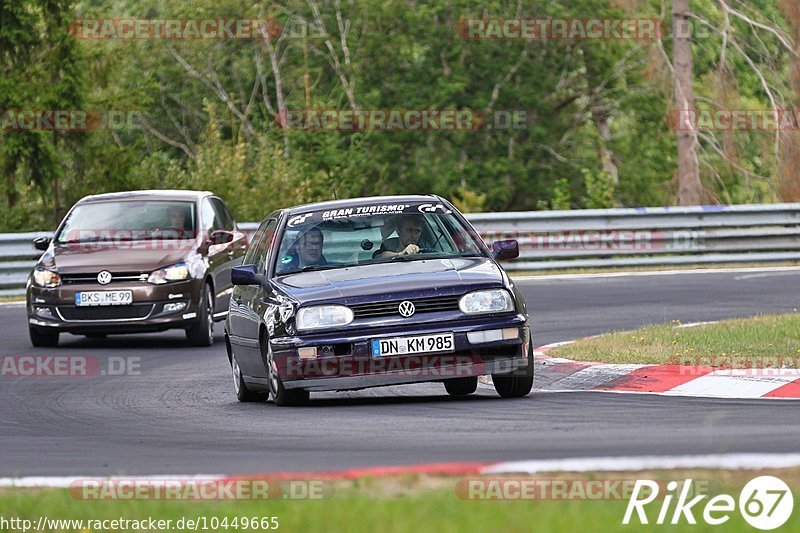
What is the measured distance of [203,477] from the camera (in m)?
7.62

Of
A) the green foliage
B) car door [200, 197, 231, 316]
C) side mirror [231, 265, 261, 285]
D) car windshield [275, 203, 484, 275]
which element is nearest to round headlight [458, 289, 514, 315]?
car windshield [275, 203, 484, 275]

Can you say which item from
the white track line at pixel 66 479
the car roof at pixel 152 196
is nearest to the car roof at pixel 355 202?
the white track line at pixel 66 479

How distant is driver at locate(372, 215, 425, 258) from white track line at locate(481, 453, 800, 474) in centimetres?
479

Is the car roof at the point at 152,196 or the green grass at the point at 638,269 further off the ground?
the car roof at the point at 152,196

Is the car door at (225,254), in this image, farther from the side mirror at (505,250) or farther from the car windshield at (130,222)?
the side mirror at (505,250)

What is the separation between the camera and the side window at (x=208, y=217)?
18256mm

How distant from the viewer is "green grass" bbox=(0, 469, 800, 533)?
5.97 m

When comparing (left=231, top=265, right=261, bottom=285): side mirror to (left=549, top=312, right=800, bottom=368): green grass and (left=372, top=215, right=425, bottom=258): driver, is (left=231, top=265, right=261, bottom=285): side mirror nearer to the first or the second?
(left=372, top=215, right=425, bottom=258): driver

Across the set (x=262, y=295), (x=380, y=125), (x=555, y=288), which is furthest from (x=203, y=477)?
(x=380, y=125)

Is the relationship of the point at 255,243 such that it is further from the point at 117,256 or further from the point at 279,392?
the point at 117,256

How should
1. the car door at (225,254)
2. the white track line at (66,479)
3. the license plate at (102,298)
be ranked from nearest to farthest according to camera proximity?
the white track line at (66,479) < the license plate at (102,298) < the car door at (225,254)

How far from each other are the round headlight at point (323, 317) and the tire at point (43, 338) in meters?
6.87

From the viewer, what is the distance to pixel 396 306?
1106 cm

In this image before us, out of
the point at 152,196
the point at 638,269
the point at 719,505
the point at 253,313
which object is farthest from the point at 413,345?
the point at 638,269
